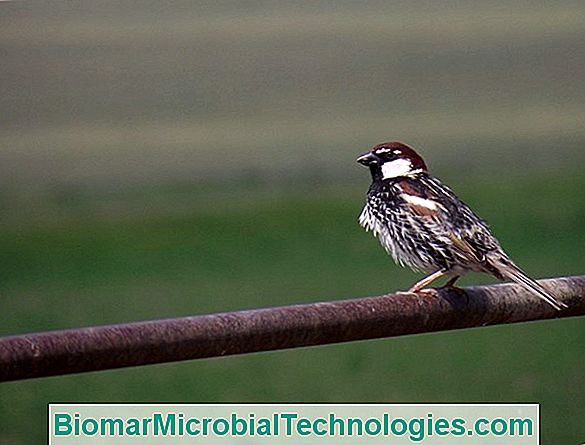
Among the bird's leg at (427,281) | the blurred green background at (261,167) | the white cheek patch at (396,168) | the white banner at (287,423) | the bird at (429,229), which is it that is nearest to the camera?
the bird's leg at (427,281)

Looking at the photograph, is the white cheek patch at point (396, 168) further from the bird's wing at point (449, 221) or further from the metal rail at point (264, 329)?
the metal rail at point (264, 329)

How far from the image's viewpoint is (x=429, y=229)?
78.4 inches

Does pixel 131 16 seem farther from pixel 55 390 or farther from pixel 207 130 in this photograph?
pixel 55 390

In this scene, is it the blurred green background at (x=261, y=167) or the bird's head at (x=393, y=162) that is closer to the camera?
the bird's head at (x=393, y=162)

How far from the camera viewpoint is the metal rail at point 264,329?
3.18 feet

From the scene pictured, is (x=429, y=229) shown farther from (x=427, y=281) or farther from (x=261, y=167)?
(x=261, y=167)

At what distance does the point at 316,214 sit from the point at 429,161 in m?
0.36

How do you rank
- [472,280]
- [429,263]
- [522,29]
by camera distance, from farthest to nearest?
1. [472,280]
2. [522,29]
3. [429,263]

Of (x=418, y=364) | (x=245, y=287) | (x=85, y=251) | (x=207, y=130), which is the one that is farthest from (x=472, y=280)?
(x=85, y=251)

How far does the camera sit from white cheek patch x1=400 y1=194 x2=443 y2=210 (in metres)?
2.03

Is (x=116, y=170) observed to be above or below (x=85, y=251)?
above

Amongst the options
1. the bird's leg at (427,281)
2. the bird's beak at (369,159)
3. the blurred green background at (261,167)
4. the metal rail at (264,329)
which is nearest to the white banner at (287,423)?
the blurred green background at (261,167)

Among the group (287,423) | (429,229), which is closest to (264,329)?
(429,229)

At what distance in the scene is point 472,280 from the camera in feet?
11.4
